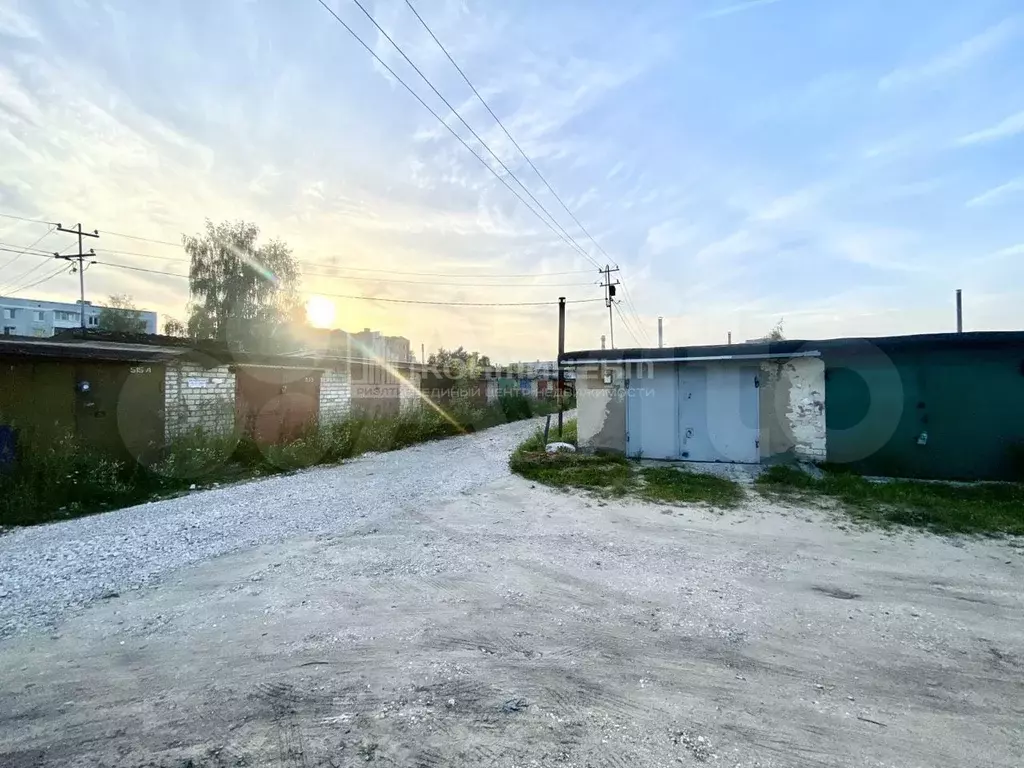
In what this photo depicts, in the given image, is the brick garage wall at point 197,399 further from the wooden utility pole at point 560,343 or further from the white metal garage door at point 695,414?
the white metal garage door at point 695,414

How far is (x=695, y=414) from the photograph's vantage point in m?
10.1

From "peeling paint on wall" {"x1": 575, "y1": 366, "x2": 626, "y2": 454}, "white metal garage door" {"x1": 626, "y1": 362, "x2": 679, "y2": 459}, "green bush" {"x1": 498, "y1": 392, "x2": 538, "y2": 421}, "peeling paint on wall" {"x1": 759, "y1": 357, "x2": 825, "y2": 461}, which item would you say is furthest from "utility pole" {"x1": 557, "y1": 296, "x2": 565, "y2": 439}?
"green bush" {"x1": 498, "y1": 392, "x2": 538, "y2": 421}

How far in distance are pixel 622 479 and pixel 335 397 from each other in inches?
337

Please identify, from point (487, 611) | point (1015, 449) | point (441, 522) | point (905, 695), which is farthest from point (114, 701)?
point (1015, 449)

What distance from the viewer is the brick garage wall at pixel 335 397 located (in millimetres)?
12727

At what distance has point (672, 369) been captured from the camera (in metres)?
10.2

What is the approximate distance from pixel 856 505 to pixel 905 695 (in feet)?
16.0

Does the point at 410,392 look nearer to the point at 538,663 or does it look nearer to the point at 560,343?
the point at 560,343

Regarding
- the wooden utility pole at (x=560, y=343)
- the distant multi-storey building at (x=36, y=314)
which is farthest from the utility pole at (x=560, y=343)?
the distant multi-storey building at (x=36, y=314)

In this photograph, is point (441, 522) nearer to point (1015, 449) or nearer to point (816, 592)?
point (816, 592)

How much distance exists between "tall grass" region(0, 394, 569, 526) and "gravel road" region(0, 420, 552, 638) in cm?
55

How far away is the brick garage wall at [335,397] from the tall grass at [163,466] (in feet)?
1.40

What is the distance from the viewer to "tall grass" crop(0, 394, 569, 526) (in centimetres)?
633

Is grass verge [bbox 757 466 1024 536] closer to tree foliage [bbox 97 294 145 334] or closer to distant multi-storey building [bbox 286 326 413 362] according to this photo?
distant multi-storey building [bbox 286 326 413 362]
